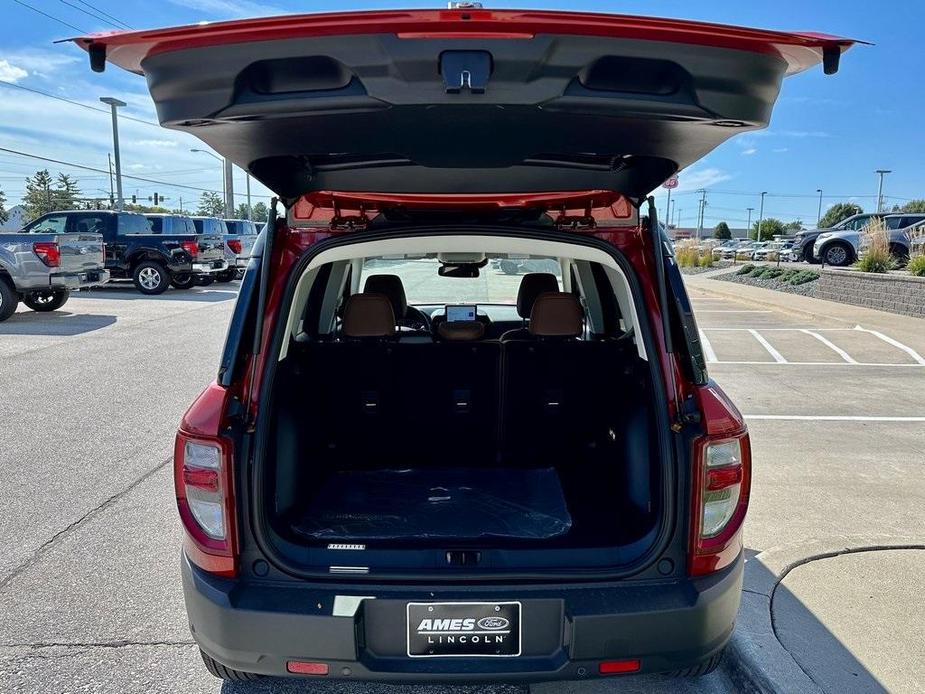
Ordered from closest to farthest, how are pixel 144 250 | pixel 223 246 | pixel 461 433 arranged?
1. pixel 461 433
2. pixel 144 250
3. pixel 223 246

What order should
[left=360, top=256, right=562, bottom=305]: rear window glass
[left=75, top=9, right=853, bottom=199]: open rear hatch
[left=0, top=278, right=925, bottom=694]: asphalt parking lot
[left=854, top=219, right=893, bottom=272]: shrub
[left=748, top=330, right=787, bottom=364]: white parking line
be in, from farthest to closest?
[left=854, top=219, right=893, bottom=272]: shrub, [left=748, top=330, right=787, bottom=364]: white parking line, [left=360, top=256, right=562, bottom=305]: rear window glass, [left=0, top=278, right=925, bottom=694]: asphalt parking lot, [left=75, top=9, right=853, bottom=199]: open rear hatch

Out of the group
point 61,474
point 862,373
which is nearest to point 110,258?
point 61,474

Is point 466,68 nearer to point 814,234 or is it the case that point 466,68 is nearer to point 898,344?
point 898,344

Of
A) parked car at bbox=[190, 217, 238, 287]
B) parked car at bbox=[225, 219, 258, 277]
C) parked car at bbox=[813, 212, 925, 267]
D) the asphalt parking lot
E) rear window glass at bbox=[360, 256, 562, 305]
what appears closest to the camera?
the asphalt parking lot

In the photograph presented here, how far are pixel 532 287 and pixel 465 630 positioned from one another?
249 cm

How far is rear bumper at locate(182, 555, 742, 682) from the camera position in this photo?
2.02 meters

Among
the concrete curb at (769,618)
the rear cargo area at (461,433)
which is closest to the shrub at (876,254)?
the concrete curb at (769,618)

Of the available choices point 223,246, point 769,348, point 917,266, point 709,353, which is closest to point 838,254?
point 917,266

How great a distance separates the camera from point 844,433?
576 cm

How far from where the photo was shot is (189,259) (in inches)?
714

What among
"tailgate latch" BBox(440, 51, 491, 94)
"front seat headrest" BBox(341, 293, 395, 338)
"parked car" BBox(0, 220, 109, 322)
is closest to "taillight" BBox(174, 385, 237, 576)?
"front seat headrest" BBox(341, 293, 395, 338)

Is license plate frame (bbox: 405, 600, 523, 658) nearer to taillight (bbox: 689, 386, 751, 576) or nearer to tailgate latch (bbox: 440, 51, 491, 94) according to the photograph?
taillight (bbox: 689, 386, 751, 576)

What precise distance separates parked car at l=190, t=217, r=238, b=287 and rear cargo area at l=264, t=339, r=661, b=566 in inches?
688

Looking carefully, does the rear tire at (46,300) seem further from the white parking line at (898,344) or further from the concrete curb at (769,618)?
the white parking line at (898,344)
